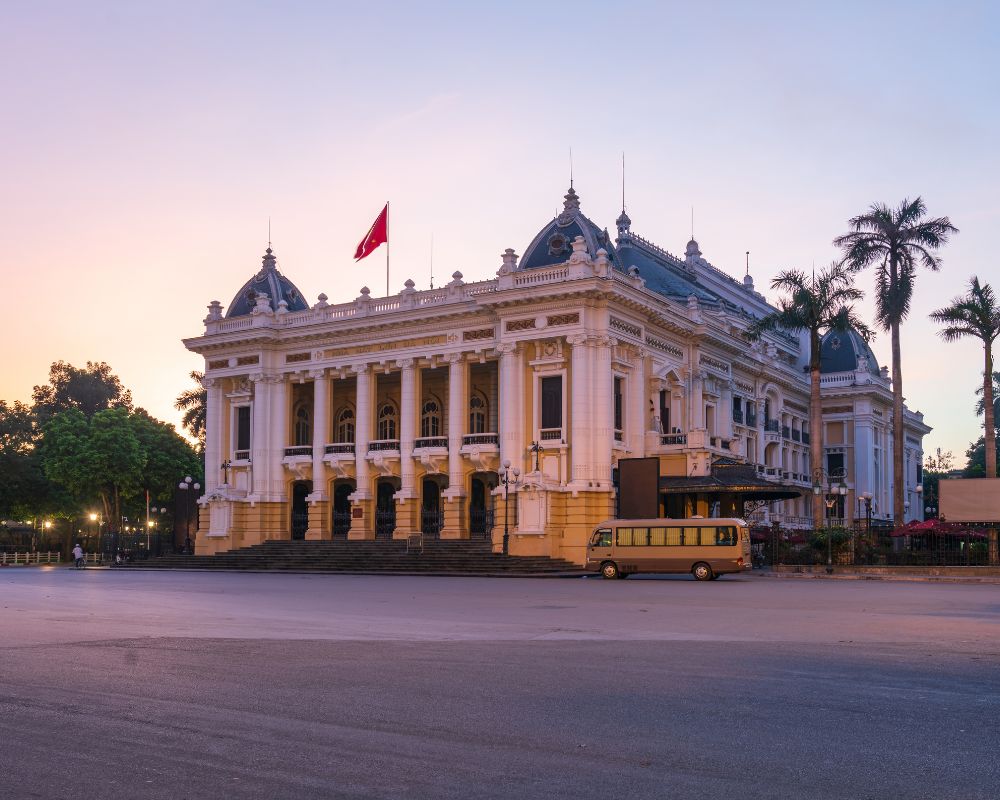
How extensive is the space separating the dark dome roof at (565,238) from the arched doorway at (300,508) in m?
17.9

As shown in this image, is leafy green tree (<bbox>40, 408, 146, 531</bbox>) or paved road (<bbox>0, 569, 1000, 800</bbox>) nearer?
paved road (<bbox>0, 569, 1000, 800</bbox>)

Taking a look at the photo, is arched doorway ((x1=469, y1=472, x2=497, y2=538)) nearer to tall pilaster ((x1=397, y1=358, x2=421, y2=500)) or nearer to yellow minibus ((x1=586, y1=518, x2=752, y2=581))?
tall pilaster ((x1=397, y1=358, x2=421, y2=500))

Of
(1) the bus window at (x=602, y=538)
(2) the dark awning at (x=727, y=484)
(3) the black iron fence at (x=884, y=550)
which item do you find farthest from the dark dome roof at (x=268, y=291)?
(3) the black iron fence at (x=884, y=550)

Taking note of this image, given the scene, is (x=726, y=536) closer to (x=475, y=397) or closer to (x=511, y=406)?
(x=511, y=406)

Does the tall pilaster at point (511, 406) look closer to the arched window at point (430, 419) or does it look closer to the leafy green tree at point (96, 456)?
the arched window at point (430, 419)

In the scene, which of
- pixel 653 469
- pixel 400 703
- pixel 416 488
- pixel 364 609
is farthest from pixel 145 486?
pixel 400 703

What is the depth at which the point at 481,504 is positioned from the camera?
6012 centimetres

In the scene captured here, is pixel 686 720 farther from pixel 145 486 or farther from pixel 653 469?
pixel 145 486

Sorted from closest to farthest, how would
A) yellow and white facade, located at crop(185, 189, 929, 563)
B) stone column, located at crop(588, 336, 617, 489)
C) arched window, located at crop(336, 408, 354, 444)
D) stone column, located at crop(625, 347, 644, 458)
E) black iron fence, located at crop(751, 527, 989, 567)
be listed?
black iron fence, located at crop(751, 527, 989, 567) < stone column, located at crop(588, 336, 617, 489) < yellow and white facade, located at crop(185, 189, 929, 563) < stone column, located at crop(625, 347, 644, 458) < arched window, located at crop(336, 408, 354, 444)

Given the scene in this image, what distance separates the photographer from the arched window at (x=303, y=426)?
62.0 metres

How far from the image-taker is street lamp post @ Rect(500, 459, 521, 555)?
1859 inches

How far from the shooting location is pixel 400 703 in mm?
10078

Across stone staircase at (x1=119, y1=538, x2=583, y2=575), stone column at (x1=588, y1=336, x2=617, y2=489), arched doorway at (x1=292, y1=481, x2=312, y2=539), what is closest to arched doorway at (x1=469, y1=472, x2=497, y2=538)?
stone staircase at (x1=119, y1=538, x2=583, y2=575)

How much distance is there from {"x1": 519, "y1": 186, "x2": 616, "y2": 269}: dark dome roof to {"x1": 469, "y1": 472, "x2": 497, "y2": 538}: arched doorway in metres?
11.2
